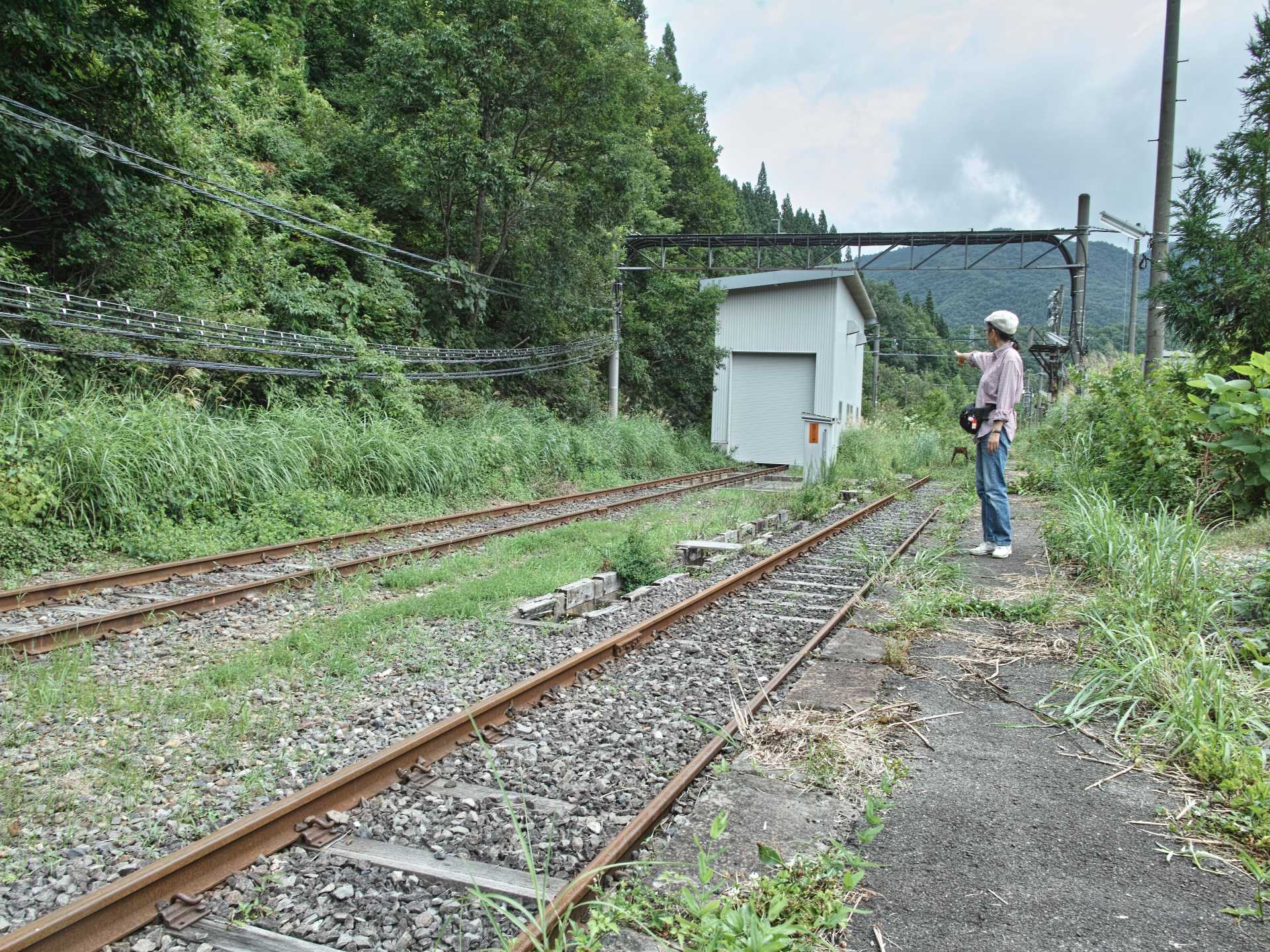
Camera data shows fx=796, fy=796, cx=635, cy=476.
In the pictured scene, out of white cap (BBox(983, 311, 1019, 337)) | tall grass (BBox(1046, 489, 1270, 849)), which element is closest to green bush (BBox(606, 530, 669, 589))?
tall grass (BBox(1046, 489, 1270, 849))

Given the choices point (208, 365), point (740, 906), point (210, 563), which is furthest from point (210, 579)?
point (740, 906)

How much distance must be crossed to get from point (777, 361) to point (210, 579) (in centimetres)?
2123

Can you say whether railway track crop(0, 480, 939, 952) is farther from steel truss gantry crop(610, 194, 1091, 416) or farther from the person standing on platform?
steel truss gantry crop(610, 194, 1091, 416)

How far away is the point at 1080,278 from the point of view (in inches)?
961

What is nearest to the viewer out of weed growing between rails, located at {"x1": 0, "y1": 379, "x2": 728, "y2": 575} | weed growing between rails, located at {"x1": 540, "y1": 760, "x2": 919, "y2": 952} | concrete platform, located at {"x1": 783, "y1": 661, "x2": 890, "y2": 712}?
weed growing between rails, located at {"x1": 540, "y1": 760, "x2": 919, "y2": 952}

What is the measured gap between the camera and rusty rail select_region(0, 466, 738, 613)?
606cm

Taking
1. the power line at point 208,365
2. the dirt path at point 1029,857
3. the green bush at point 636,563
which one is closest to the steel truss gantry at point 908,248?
the power line at point 208,365

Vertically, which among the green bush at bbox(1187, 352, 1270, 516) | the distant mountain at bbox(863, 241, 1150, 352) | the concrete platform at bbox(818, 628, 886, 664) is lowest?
the concrete platform at bbox(818, 628, 886, 664)

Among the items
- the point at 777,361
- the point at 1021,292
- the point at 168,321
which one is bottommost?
the point at 168,321

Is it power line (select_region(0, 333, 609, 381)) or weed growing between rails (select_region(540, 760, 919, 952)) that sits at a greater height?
power line (select_region(0, 333, 609, 381))

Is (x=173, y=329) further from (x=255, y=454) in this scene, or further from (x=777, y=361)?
(x=777, y=361)

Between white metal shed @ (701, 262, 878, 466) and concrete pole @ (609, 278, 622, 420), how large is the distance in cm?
497

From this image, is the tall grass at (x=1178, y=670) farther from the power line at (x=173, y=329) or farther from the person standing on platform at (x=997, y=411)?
the power line at (x=173, y=329)

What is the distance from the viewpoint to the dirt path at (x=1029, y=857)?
2195mm
